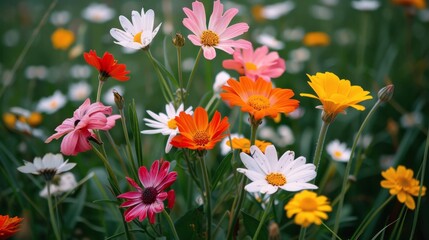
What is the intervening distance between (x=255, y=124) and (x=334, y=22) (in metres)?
1.94

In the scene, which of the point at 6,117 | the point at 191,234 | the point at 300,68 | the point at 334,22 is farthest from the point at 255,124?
the point at 334,22

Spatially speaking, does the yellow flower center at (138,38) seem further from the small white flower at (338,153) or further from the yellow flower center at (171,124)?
the small white flower at (338,153)

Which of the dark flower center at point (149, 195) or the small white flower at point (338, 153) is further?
the small white flower at point (338, 153)

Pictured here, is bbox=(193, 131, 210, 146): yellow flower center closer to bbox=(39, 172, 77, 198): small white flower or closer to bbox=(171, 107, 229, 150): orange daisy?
bbox=(171, 107, 229, 150): orange daisy

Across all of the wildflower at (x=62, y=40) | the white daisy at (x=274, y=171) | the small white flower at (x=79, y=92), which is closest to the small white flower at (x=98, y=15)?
the wildflower at (x=62, y=40)

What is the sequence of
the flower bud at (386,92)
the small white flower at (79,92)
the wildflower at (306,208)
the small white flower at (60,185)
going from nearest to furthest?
the wildflower at (306,208), the flower bud at (386,92), the small white flower at (60,185), the small white flower at (79,92)

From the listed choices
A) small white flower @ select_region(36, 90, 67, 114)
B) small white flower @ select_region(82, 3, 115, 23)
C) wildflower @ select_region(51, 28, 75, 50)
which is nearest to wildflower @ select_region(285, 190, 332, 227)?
small white flower @ select_region(36, 90, 67, 114)

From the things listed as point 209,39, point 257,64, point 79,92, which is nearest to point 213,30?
point 209,39

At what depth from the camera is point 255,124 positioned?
702mm

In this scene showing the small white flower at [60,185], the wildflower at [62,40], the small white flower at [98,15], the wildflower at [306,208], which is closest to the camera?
the wildflower at [306,208]

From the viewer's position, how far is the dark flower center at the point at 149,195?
0.69m

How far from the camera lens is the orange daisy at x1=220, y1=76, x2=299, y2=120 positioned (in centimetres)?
68

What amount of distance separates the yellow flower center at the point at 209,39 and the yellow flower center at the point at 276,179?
0.23 meters

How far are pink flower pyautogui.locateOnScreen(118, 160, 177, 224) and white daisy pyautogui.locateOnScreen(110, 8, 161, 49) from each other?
0.19 metres
